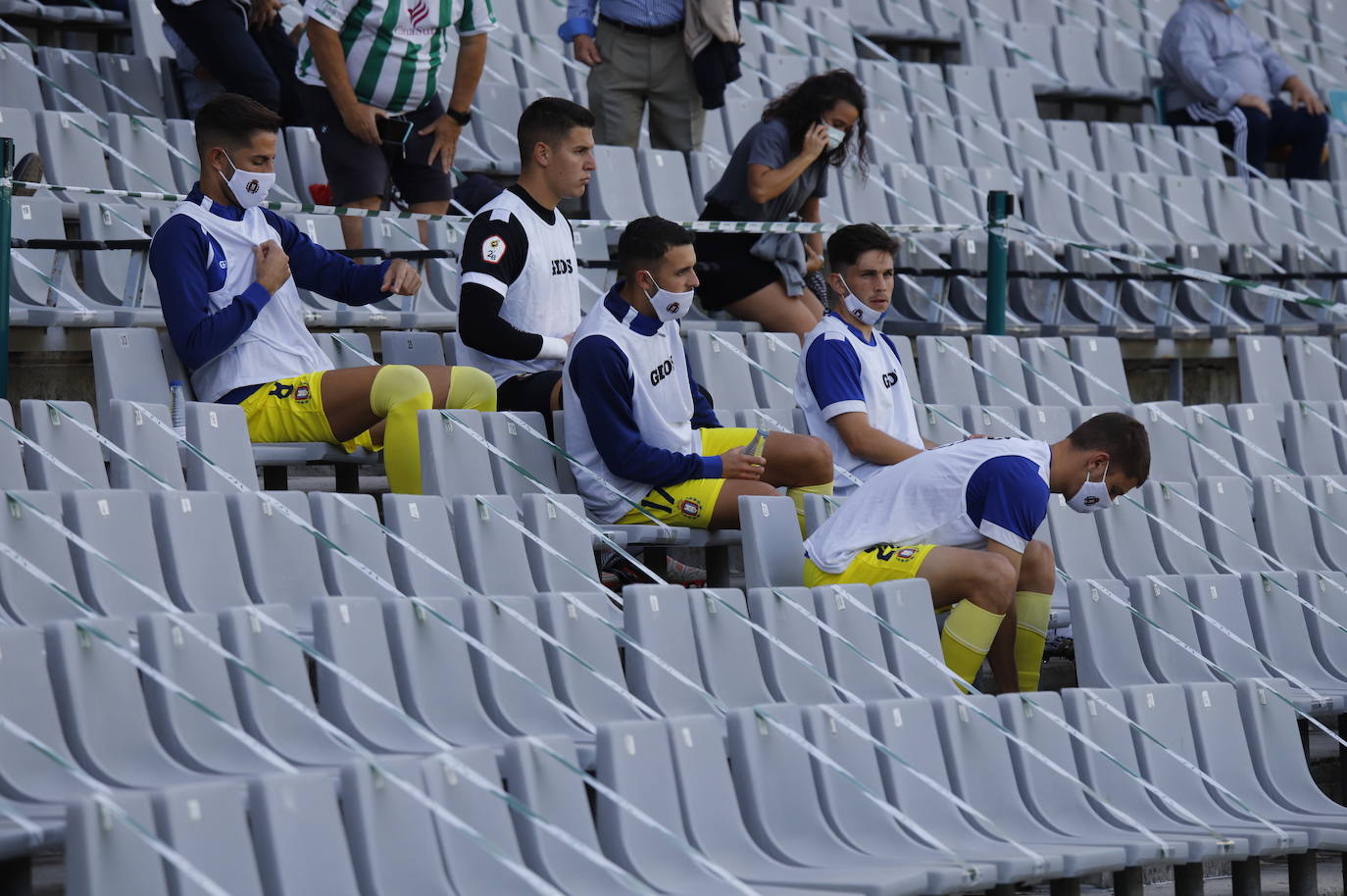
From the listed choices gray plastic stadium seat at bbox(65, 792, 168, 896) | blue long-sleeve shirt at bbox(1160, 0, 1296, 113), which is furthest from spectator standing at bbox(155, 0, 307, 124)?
blue long-sleeve shirt at bbox(1160, 0, 1296, 113)

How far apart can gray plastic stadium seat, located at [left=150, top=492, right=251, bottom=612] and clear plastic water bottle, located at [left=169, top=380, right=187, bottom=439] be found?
1.52 ft


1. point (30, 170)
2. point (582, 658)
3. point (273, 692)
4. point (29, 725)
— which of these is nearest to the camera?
point (29, 725)

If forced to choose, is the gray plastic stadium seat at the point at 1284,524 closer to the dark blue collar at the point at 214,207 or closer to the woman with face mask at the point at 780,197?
the woman with face mask at the point at 780,197

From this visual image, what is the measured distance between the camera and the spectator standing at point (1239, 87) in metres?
8.72

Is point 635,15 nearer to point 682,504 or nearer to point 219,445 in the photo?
point 682,504

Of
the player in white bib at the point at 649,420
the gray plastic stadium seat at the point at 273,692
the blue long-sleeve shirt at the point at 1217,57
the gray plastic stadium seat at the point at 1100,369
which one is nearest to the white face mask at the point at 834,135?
the gray plastic stadium seat at the point at 1100,369

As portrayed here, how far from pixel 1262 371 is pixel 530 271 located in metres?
2.82

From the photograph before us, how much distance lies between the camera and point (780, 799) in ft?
11.2

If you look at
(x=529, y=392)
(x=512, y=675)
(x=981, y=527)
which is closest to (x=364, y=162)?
(x=529, y=392)

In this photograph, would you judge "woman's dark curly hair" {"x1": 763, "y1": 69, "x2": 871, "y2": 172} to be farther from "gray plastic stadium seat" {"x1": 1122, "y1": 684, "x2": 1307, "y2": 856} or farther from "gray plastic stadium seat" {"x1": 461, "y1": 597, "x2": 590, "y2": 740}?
"gray plastic stadium seat" {"x1": 461, "y1": 597, "x2": 590, "y2": 740}

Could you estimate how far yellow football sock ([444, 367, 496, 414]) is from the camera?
178 inches

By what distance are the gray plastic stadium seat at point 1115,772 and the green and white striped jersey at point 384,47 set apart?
2.64 m

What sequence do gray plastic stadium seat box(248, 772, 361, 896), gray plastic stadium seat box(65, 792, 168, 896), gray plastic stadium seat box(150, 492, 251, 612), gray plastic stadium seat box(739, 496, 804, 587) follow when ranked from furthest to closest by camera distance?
gray plastic stadium seat box(739, 496, 804, 587)
gray plastic stadium seat box(150, 492, 251, 612)
gray plastic stadium seat box(248, 772, 361, 896)
gray plastic stadium seat box(65, 792, 168, 896)

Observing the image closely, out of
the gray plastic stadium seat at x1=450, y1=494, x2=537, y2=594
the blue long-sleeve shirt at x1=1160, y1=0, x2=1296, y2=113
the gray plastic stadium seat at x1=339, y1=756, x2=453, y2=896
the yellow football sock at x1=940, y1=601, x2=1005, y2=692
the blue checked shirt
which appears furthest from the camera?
the blue long-sleeve shirt at x1=1160, y1=0, x2=1296, y2=113
